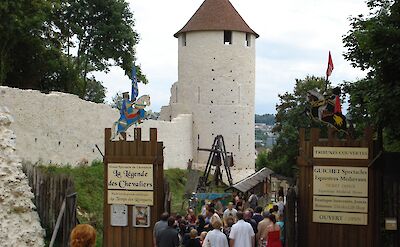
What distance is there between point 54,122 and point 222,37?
Answer: 50.5ft

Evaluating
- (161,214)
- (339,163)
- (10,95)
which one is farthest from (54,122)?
(339,163)

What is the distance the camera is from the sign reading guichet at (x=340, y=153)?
11375 millimetres

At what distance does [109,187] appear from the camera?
12.2 m

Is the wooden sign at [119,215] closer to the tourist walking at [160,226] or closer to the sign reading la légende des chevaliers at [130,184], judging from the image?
the sign reading la légende des chevaliers at [130,184]

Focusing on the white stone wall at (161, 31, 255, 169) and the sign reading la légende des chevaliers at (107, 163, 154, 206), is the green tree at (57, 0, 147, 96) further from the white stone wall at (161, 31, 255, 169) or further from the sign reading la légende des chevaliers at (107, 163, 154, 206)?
the sign reading la légende des chevaliers at (107, 163, 154, 206)

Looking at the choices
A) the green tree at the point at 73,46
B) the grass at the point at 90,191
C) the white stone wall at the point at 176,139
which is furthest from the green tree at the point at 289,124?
the grass at the point at 90,191

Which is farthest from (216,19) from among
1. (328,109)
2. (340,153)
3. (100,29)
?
(340,153)

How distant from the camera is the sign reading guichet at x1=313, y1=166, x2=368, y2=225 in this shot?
1134cm

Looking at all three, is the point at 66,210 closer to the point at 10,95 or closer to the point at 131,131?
the point at 10,95

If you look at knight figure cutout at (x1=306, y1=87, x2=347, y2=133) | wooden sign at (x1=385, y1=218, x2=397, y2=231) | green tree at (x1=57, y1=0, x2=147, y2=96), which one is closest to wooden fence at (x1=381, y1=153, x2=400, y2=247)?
wooden sign at (x1=385, y1=218, x2=397, y2=231)

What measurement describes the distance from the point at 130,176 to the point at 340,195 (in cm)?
381

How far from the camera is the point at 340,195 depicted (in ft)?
37.5

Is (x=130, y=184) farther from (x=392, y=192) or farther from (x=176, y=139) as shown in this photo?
(x=176, y=139)

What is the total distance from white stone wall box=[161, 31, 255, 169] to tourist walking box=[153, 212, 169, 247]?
23418mm
